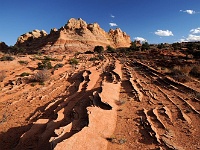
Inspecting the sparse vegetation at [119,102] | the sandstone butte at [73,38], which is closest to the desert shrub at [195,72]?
the sparse vegetation at [119,102]

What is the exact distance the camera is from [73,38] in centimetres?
7112

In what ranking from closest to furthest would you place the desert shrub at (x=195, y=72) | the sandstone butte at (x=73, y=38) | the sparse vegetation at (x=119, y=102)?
the sparse vegetation at (x=119, y=102)
the desert shrub at (x=195, y=72)
the sandstone butte at (x=73, y=38)

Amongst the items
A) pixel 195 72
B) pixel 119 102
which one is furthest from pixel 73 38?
pixel 119 102

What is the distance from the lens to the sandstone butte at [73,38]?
218 ft

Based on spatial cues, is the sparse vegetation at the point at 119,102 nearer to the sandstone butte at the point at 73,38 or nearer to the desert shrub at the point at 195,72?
the desert shrub at the point at 195,72

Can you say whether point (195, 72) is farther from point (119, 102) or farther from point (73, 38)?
point (73, 38)

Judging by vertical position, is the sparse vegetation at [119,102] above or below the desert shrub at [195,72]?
below

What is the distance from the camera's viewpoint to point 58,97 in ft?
43.5

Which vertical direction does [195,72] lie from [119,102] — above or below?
above

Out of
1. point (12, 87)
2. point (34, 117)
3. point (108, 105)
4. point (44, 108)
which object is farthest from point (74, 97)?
point (12, 87)

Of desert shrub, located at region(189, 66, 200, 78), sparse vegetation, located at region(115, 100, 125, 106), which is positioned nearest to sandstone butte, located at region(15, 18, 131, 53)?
desert shrub, located at region(189, 66, 200, 78)

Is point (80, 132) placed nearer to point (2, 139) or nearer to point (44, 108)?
point (2, 139)

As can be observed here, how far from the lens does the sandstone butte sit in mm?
66375

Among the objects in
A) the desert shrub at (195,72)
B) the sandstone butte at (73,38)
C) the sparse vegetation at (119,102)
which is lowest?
the sparse vegetation at (119,102)
